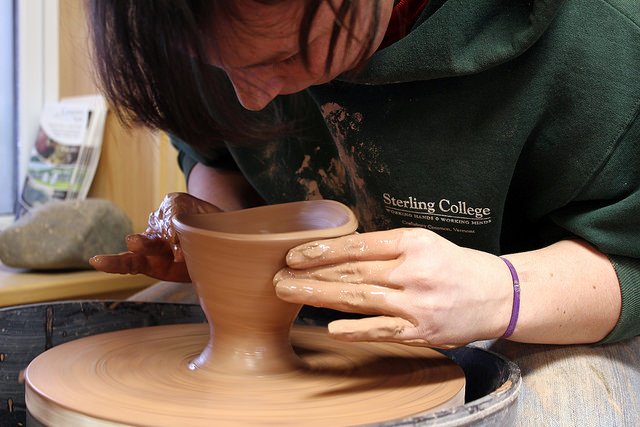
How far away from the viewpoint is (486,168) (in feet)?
3.02

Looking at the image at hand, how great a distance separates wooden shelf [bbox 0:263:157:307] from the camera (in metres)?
1.62

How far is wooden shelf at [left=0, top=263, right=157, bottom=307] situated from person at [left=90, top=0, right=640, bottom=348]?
746 mm

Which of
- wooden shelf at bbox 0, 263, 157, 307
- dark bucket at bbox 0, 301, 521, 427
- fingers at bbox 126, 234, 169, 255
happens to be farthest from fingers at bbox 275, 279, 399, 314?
wooden shelf at bbox 0, 263, 157, 307

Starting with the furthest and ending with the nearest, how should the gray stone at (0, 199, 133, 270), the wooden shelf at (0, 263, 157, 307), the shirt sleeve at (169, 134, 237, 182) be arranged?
the gray stone at (0, 199, 133, 270) < the wooden shelf at (0, 263, 157, 307) < the shirt sleeve at (169, 134, 237, 182)

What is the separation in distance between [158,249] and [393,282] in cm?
46

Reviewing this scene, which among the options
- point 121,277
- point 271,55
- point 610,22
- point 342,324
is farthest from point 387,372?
point 121,277

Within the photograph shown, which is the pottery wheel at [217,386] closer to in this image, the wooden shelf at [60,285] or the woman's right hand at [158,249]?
the woman's right hand at [158,249]

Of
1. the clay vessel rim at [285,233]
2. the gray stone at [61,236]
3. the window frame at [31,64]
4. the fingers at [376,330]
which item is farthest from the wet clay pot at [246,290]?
the window frame at [31,64]

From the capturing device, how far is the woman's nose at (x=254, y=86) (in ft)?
2.64

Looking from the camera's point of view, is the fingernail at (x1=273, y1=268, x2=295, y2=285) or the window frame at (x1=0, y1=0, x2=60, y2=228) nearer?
the fingernail at (x1=273, y1=268, x2=295, y2=285)

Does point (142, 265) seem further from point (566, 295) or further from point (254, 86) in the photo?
point (566, 295)

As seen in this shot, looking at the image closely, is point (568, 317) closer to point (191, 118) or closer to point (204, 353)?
point (204, 353)

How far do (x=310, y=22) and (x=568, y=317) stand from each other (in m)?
0.49

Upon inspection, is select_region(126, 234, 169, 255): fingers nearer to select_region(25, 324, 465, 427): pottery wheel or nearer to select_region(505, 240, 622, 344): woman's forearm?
select_region(25, 324, 465, 427): pottery wheel
